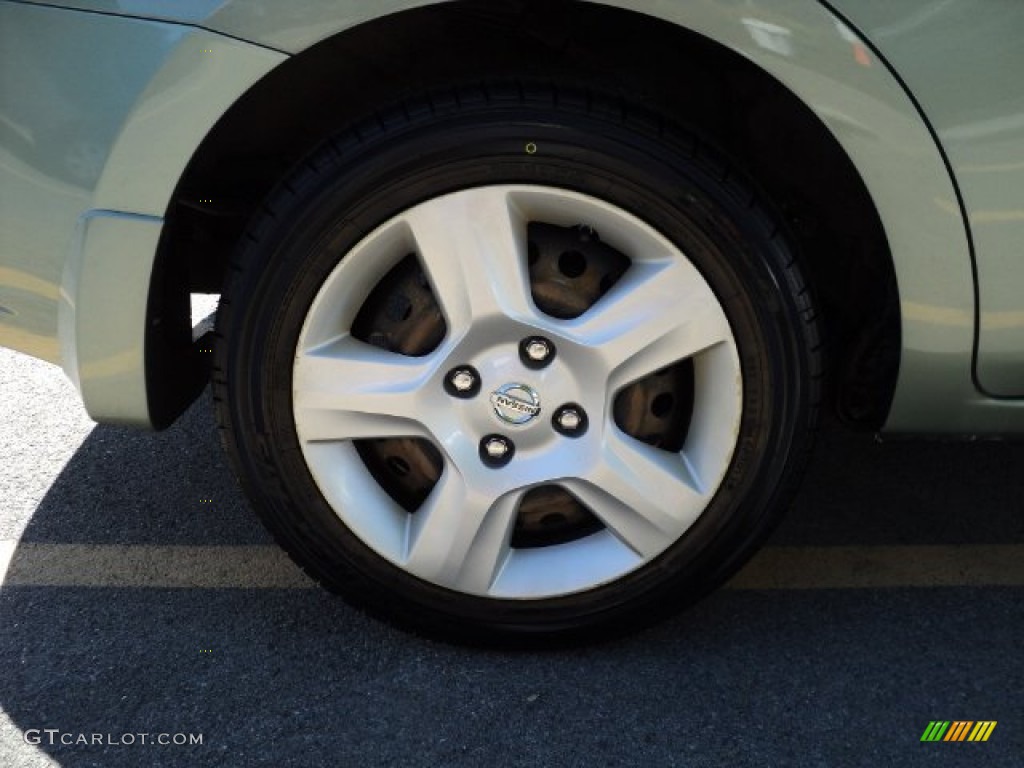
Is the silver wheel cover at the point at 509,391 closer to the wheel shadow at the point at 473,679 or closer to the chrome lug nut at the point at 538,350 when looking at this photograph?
the chrome lug nut at the point at 538,350

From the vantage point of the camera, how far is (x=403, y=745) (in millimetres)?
1769

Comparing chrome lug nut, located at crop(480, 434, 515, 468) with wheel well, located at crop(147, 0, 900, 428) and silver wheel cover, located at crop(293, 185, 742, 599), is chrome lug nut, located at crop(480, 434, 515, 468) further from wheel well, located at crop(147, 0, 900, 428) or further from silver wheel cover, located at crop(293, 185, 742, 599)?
wheel well, located at crop(147, 0, 900, 428)

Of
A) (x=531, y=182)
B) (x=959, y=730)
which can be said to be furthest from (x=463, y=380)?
(x=959, y=730)

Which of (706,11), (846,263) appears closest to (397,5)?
(706,11)

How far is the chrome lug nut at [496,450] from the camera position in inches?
73.8

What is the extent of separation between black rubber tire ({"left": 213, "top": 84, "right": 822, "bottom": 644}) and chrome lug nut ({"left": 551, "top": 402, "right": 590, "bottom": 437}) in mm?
241

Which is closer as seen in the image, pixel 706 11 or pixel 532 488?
pixel 706 11

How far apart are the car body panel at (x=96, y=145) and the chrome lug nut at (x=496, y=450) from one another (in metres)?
0.55

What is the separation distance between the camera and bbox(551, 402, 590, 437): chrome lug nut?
73.3 inches

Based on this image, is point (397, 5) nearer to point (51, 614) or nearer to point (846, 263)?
point (846, 263)

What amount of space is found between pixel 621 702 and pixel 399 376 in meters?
0.62
